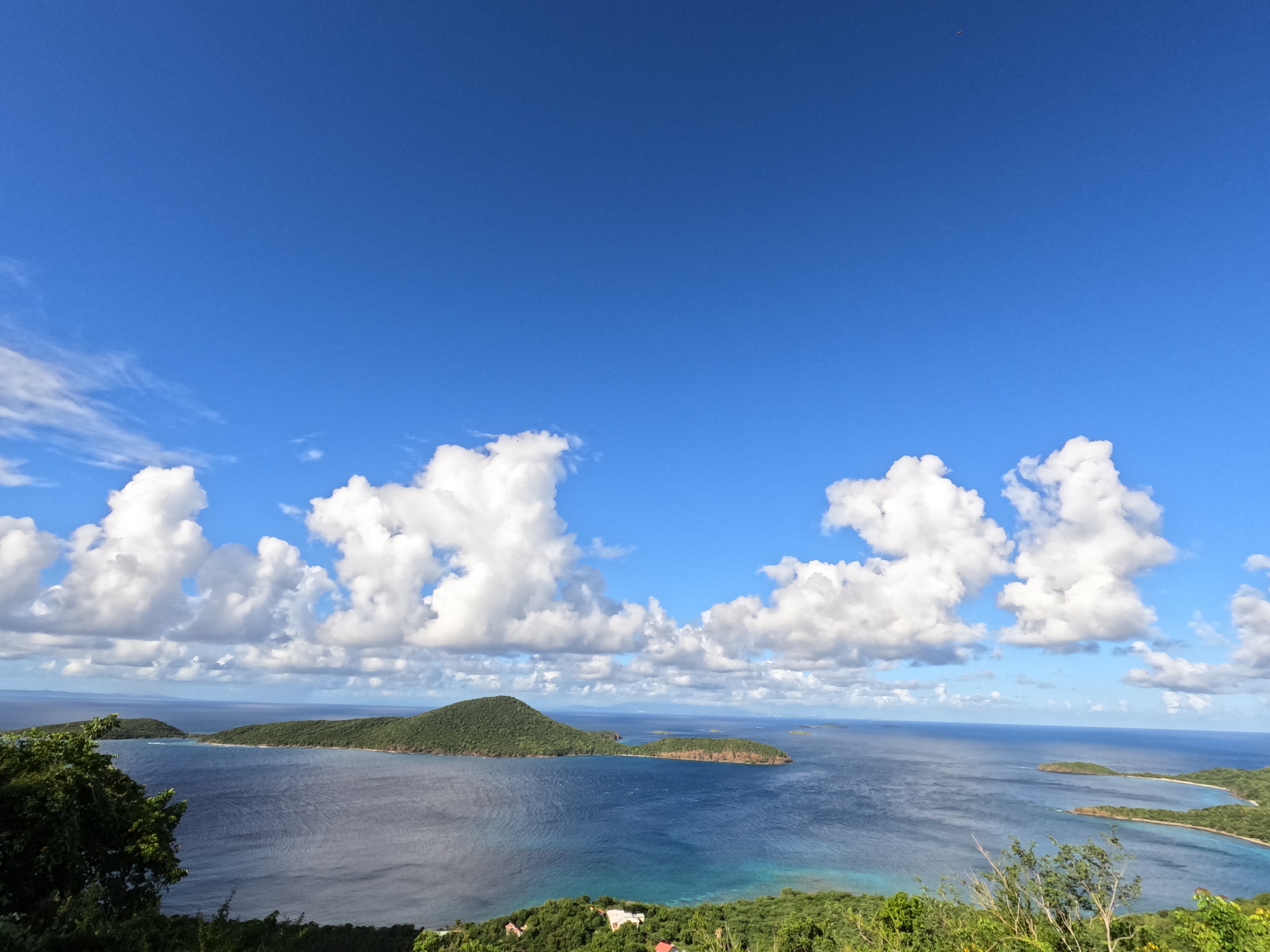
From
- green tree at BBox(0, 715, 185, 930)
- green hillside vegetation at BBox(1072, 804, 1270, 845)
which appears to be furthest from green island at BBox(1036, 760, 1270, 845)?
green tree at BBox(0, 715, 185, 930)

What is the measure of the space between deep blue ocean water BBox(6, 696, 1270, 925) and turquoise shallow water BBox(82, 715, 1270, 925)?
492 millimetres

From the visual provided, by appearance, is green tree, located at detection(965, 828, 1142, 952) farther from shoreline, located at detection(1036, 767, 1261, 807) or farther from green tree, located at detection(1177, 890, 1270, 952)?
shoreline, located at detection(1036, 767, 1261, 807)

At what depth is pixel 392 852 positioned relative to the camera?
267ft

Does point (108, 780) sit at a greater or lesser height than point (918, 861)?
greater

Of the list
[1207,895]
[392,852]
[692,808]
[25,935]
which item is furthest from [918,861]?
[25,935]

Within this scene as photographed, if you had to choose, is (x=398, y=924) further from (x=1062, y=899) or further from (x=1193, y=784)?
(x=1193, y=784)

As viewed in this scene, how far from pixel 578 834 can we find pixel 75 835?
86647 millimetres

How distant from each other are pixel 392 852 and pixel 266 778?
79.8 m

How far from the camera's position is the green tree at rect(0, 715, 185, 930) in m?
26.6

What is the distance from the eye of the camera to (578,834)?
322 feet

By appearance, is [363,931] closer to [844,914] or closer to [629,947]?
[629,947]

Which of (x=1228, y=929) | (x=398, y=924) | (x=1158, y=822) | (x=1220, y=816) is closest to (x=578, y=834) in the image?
(x=398, y=924)

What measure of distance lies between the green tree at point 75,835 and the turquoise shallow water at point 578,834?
33492 mm

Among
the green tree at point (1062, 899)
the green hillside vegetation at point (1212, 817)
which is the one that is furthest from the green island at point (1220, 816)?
the green tree at point (1062, 899)
